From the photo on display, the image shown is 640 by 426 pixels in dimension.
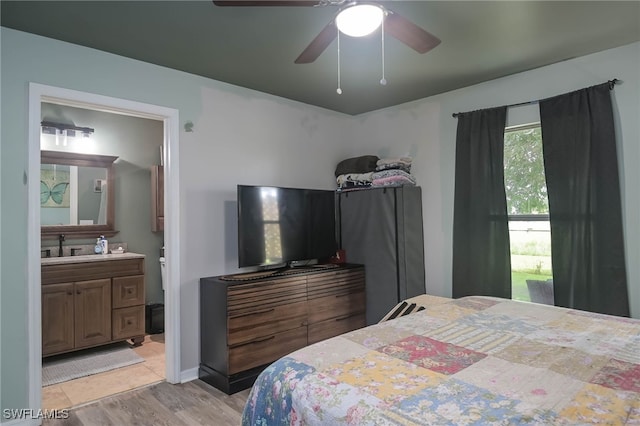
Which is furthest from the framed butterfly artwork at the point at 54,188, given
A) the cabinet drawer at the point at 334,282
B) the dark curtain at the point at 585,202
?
the dark curtain at the point at 585,202

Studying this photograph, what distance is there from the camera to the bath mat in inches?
127

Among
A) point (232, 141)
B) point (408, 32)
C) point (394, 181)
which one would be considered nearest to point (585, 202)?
point (394, 181)

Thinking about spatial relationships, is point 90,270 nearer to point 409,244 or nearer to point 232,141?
point 232,141

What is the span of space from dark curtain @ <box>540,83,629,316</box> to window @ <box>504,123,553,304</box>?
0.14m

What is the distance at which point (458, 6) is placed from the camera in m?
2.19

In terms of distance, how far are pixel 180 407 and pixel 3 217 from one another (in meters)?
1.64

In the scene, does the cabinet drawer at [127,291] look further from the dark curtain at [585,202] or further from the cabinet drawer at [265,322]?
the dark curtain at [585,202]

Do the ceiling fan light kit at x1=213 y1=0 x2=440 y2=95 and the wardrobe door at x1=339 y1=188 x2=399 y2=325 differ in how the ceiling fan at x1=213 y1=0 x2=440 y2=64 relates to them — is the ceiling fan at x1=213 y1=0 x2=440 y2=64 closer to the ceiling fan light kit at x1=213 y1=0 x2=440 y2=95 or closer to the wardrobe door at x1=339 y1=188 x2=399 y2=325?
the ceiling fan light kit at x1=213 y1=0 x2=440 y2=95

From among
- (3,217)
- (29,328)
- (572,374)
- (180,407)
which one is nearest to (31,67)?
(3,217)

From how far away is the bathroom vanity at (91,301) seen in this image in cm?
345

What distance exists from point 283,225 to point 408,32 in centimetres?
199

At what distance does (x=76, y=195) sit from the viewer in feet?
13.5

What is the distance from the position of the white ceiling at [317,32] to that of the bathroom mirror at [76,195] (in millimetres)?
1879

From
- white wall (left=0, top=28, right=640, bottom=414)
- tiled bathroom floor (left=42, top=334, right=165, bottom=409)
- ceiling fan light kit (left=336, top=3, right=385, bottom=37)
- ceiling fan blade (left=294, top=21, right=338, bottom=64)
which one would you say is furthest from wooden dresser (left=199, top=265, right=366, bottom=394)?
ceiling fan light kit (left=336, top=3, right=385, bottom=37)
